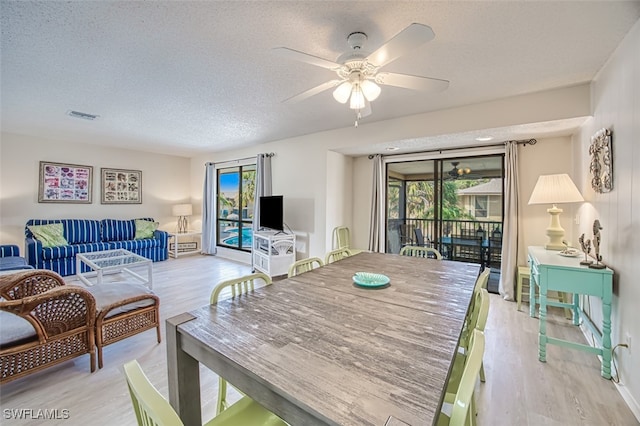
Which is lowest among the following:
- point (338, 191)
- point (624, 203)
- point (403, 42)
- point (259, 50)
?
point (624, 203)

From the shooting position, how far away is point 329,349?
1045mm

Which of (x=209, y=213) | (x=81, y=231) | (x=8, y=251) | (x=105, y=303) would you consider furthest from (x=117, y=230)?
(x=105, y=303)

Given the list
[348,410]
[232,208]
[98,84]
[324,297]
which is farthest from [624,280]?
[232,208]

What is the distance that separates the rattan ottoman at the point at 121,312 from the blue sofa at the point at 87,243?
9.04 feet

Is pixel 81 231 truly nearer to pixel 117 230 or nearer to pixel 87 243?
pixel 87 243

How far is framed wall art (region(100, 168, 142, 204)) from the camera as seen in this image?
5.90m

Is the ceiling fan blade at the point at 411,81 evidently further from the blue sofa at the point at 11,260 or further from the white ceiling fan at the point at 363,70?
the blue sofa at the point at 11,260

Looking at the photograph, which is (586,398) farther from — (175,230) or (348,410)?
(175,230)

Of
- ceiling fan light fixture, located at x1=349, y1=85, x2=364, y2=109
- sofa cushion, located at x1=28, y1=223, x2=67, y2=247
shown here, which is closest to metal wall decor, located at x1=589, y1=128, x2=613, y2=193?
ceiling fan light fixture, located at x1=349, y1=85, x2=364, y2=109

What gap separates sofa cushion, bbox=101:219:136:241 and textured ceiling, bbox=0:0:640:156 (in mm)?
2582

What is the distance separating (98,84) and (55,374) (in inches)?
102

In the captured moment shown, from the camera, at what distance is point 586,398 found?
1.87 metres

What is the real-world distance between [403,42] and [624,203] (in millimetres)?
1968

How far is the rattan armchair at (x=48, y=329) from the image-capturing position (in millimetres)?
1773
